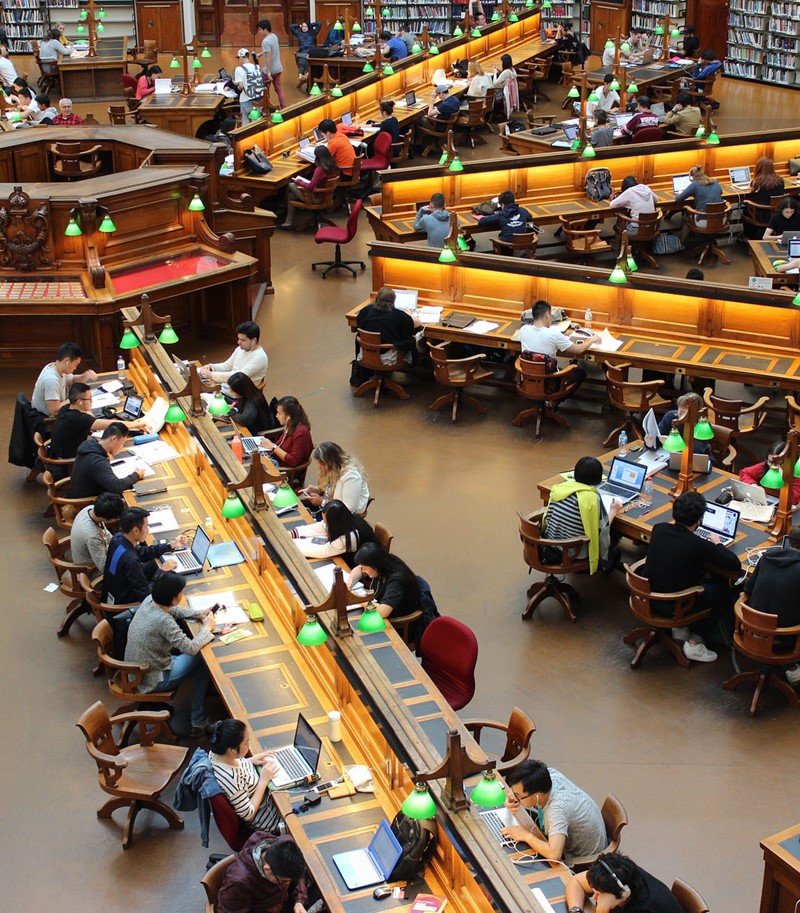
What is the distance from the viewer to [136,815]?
6.63 metres

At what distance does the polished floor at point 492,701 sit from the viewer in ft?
20.9

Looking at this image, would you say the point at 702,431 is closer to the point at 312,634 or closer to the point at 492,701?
the point at 492,701

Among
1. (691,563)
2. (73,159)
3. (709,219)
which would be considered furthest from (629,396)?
(73,159)

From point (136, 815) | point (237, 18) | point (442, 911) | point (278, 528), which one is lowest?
point (136, 815)

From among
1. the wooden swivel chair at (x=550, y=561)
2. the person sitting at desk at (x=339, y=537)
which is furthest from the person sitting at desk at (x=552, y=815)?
the wooden swivel chair at (x=550, y=561)

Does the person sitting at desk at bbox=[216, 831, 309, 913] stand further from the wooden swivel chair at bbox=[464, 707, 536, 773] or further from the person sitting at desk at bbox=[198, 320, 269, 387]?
the person sitting at desk at bbox=[198, 320, 269, 387]

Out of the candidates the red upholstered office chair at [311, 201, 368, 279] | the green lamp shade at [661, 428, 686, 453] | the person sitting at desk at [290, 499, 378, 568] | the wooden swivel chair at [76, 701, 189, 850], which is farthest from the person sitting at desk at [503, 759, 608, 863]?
the red upholstered office chair at [311, 201, 368, 279]

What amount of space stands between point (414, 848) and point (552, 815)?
0.70 m

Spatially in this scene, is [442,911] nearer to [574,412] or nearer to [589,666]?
[589,666]

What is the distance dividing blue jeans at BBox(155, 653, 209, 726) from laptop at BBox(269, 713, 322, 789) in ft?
3.68

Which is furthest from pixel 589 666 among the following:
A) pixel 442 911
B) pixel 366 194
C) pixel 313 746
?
pixel 366 194

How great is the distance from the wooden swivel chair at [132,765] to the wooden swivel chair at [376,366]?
5027mm

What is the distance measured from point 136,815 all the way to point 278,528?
1752 millimetres

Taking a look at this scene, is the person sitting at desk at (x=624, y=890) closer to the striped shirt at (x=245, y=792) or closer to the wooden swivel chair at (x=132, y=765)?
the striped shirt at (x=245, y=792)
